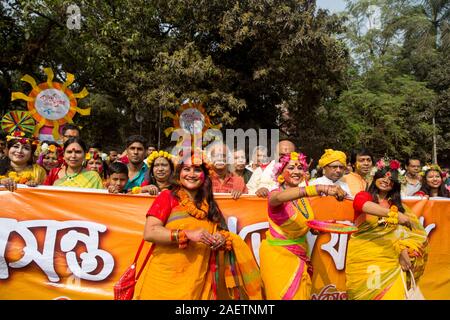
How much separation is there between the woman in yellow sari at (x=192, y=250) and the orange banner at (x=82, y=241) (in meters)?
0.93

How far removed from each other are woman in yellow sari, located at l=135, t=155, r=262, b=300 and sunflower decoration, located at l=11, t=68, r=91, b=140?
5.96 meters

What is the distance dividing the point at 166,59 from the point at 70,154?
704cm

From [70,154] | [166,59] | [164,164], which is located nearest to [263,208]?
[164,164]

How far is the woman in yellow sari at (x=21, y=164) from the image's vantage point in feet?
12.1

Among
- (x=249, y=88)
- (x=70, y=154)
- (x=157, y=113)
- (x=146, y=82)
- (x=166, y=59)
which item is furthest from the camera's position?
(x=157, y=113)

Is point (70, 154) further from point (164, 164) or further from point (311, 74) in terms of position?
point (311, 74)

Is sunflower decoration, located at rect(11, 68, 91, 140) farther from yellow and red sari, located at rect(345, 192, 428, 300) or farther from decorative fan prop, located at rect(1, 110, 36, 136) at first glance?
yellow and red sari, located at rect(345, 192, 428, 300)

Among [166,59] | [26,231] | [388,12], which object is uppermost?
[388,12]

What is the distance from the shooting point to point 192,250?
2.60m

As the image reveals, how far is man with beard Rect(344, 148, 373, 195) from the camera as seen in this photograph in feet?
14.2

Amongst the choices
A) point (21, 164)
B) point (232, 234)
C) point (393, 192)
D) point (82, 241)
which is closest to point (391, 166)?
point (393, 192)

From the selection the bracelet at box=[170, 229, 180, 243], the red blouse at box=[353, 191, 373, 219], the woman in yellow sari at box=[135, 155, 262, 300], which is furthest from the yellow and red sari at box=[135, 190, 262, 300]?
the red blouse at box=[353, 191, 373, 219]

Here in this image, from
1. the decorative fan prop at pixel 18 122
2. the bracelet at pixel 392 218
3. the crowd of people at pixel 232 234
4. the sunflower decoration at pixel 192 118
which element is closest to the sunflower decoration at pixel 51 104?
the decorative fan prop at pixel 18 122

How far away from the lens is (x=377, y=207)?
3.11 metres
